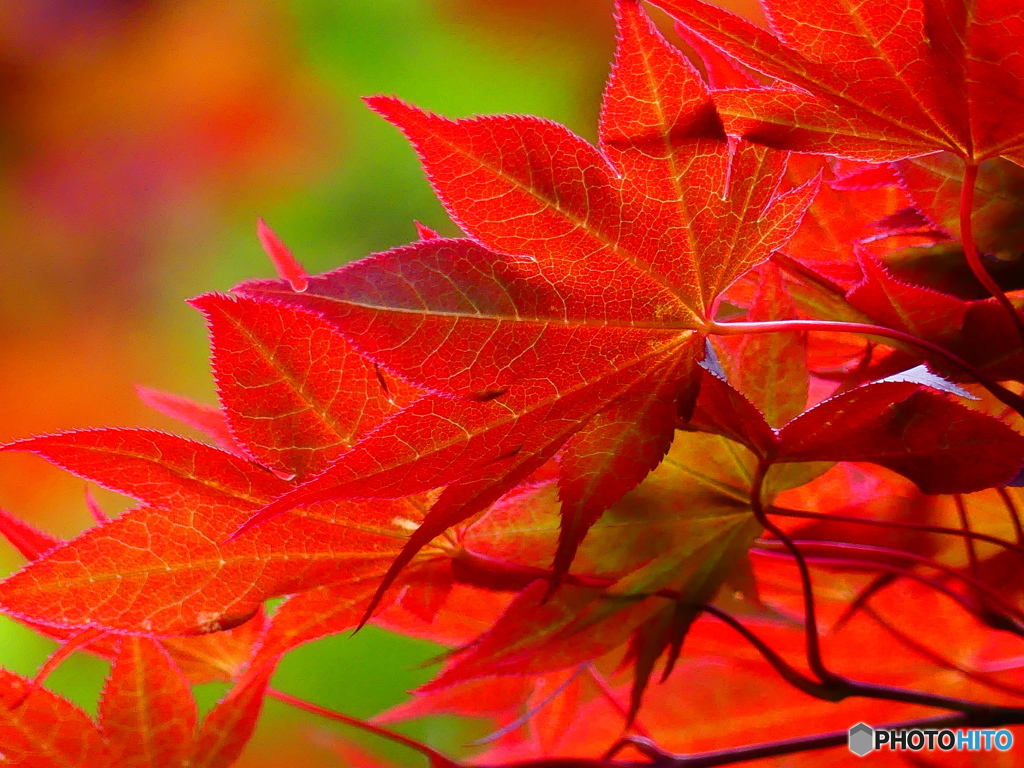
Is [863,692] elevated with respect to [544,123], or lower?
lower

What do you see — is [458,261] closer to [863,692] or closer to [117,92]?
[863,692]

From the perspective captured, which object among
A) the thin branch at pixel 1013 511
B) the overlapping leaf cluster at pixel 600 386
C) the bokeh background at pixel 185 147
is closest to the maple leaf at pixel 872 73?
the overlapping leaf cluster at pixel 600 386

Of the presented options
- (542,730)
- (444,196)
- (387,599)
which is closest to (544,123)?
(444,196)

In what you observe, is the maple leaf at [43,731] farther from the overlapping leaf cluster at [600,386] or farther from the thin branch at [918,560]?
the thin branch at [918,560]

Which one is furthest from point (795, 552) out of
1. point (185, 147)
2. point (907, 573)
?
point (185, 147)

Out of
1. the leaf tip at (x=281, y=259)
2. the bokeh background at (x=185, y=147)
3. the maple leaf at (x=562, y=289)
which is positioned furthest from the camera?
the bokeh background at (x=185, y=147)

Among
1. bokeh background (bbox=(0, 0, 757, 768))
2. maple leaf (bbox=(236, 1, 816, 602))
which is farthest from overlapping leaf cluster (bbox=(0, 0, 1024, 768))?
bokeh background (bbox=(0, 0, 757, 768))
